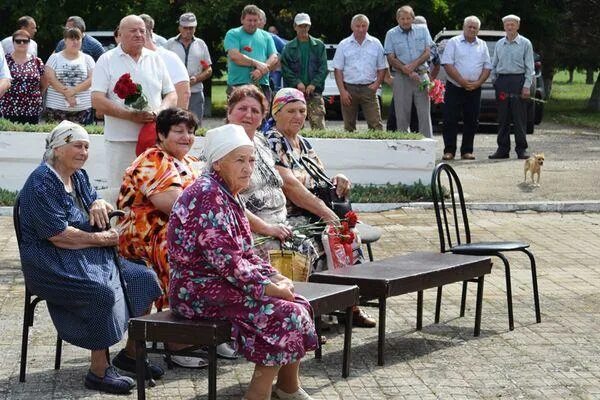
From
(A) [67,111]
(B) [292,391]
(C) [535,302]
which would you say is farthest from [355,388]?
(A) [67,111]

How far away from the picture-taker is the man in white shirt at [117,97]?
959 cm

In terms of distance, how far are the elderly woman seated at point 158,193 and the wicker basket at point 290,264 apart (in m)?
0.58

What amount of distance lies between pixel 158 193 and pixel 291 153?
1.36 m

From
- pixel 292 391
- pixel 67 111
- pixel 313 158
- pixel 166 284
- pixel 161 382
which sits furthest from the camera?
pixel 67 111

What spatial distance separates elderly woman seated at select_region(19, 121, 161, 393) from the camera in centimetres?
680

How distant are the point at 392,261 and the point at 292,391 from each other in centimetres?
185

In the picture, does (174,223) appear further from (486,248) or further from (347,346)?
(486,248)

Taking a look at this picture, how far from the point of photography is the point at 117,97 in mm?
9609

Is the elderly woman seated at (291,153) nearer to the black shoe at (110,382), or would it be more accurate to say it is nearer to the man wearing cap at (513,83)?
the black shoe at (110,382)

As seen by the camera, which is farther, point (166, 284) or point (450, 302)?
point (450, 302)

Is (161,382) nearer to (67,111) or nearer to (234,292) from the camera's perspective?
(234,292)

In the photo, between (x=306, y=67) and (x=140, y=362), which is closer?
(x=140, y=362)

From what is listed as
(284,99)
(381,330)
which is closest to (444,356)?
(381,330)

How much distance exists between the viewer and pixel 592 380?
724 centimetres
